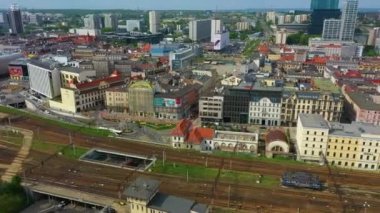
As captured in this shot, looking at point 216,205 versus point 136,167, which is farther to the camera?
point 136,167

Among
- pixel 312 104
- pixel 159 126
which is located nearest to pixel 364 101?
pixel 312 104

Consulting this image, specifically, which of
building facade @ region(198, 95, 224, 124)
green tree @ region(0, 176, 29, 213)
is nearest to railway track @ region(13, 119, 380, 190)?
green tree @ region(0, 176, 29, 213)

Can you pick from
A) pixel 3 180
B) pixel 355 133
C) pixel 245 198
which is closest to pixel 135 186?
pixel 245 198

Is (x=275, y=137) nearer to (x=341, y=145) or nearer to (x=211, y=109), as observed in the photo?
(x=341, y=145)

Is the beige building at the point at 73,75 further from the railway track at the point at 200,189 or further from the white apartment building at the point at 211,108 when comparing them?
the railway track at the point at 200,189

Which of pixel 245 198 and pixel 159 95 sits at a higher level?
pixel 159 95

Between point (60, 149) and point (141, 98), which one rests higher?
point (141, 98)

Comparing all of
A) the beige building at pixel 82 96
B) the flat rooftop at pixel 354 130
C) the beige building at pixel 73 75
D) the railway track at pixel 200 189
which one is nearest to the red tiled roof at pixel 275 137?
the flat rooftop at pixel 354 130

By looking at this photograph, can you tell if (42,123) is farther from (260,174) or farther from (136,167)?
(260,174)
